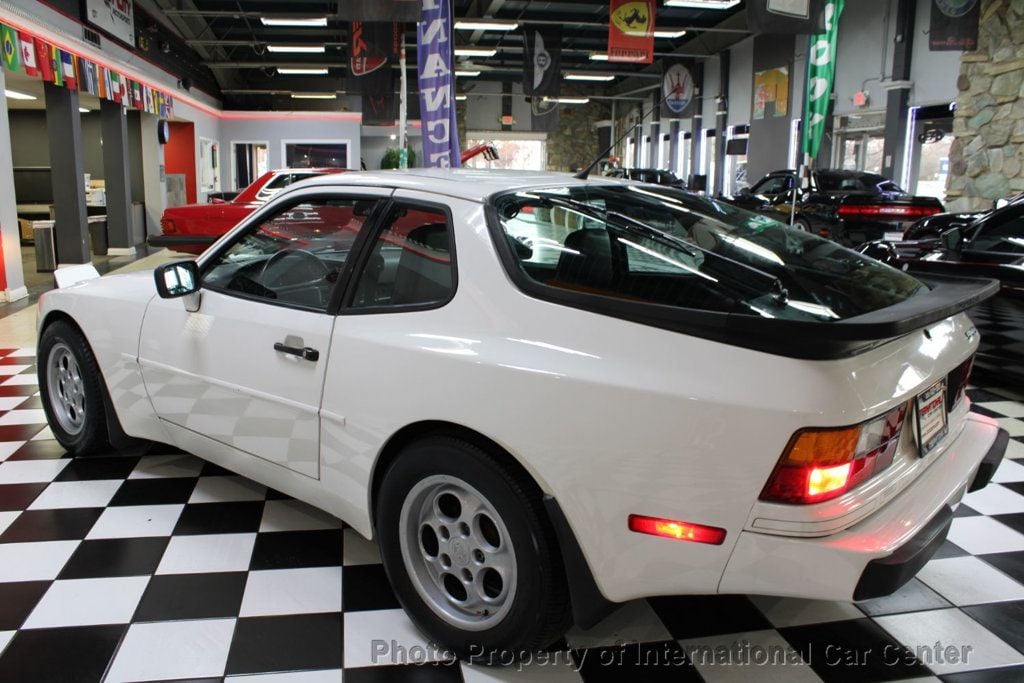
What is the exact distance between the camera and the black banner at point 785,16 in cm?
841

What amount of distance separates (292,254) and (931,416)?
6.73 feet

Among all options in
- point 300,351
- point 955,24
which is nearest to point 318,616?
point 300,351

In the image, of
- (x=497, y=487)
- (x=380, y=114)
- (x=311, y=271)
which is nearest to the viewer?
(x=497, y=487)

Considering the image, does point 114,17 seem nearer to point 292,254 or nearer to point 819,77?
point 819,77

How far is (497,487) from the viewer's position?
1.87 metres

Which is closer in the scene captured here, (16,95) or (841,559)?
(841,559)

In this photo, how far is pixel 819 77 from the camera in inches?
434

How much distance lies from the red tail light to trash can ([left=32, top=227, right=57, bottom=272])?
35.4 ft

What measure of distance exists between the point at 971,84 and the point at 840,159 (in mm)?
6317

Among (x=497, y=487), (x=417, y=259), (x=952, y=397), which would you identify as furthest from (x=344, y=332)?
(x=952, y=397)

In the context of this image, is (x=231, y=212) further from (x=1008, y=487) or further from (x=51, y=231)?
(x=1008, y=487)

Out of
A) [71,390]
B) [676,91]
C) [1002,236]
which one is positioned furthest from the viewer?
[676,91]

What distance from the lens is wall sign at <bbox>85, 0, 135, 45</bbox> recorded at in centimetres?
1164

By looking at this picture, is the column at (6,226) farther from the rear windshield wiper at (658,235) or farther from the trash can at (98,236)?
the rear windshield wiper at (658,235)
